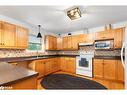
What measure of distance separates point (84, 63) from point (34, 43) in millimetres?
2296

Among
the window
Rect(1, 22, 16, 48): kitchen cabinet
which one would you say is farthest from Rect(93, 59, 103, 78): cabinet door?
Rect(1, 22, 16, 48): kitchen cabinet

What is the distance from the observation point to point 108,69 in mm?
3350

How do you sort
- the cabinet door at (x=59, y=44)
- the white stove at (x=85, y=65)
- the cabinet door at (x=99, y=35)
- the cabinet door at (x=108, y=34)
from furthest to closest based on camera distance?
the cabinet door at (x=59, y=44), the white stove at (x=85, y=65), the cabinet door at (x=99, y=35), the cabinet door at (x=108, y=34)

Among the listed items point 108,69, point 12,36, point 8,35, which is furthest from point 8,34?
point 108,69

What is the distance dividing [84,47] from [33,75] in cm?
381

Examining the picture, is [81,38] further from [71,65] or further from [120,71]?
[120,71]

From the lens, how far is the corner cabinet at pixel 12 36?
2.74m

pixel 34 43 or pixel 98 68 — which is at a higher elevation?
pixel 34 43

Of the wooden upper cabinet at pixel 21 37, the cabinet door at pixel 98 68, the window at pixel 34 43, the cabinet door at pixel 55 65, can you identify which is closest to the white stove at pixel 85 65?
the cabinet door at pixel 98 68

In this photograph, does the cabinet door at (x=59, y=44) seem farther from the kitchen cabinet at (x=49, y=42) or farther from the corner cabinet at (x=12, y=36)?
the corner cabinet at (x=12, y=36)

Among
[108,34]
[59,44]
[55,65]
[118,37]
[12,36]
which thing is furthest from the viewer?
[59,44]

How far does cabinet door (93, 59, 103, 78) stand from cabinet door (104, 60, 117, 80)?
0.46 feet

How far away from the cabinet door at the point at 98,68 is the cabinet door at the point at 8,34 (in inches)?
113

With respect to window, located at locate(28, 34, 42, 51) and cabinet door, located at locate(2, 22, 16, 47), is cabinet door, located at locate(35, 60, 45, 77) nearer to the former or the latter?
window, located at locate(28, 34, 42, 51)
